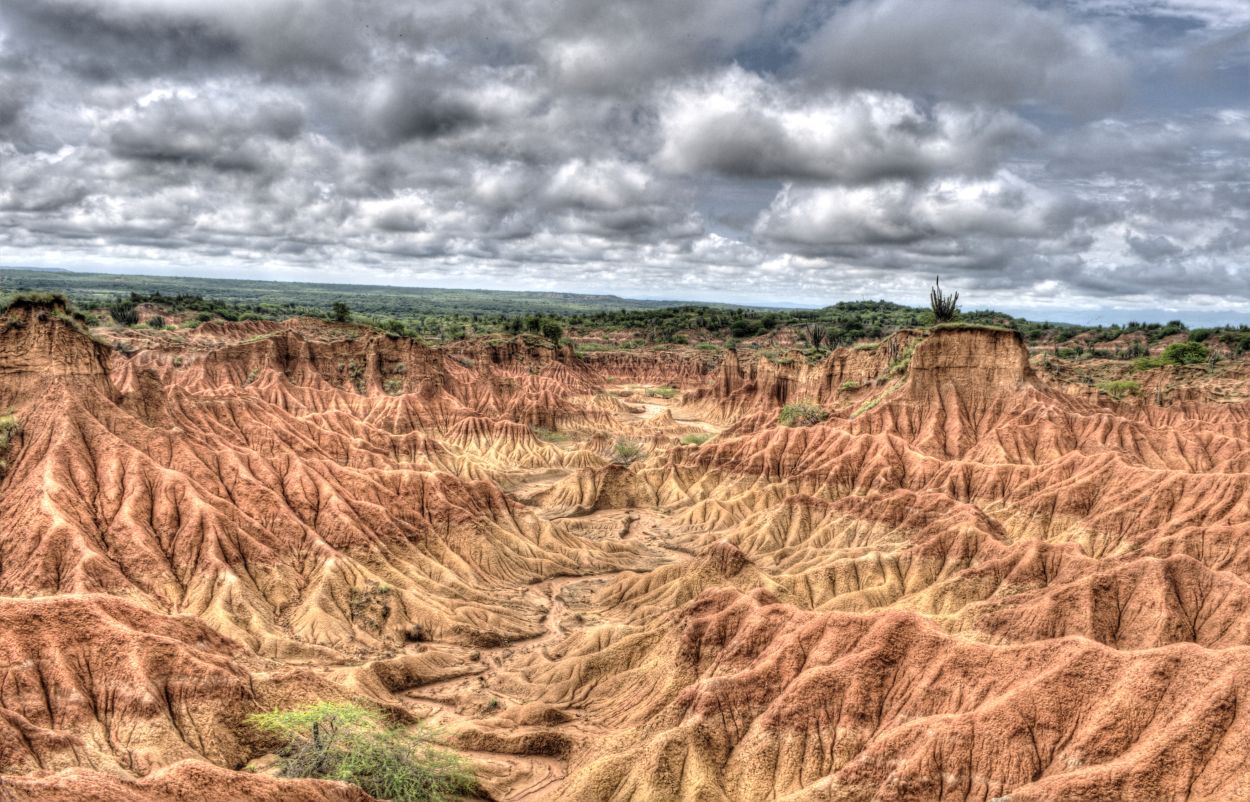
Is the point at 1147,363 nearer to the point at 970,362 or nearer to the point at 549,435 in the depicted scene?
the point at 970,362

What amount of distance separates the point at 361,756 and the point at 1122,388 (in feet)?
404

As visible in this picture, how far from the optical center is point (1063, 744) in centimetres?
2566

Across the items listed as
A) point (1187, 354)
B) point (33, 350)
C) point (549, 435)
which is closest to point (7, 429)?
point (33, 350)

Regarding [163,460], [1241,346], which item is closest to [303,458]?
[163,460]

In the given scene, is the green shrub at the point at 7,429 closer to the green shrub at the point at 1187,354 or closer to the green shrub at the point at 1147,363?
the green shrub at the point at 1147,363

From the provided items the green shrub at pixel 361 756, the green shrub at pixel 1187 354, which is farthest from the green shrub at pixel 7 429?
the green shrub at pixel 1187 354

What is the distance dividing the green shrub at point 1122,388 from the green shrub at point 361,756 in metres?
110

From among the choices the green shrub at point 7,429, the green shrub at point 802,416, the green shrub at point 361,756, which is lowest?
the green shrub at point 361,756

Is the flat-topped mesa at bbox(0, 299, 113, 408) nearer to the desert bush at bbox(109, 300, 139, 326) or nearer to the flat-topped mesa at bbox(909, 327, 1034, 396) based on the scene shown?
the flat-topped mesa at bbox(909, 327, 1034, 396)

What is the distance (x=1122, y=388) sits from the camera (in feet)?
374

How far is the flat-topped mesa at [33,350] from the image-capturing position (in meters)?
51.9

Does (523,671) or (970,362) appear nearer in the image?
(523,671)

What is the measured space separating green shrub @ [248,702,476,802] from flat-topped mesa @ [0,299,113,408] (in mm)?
36234

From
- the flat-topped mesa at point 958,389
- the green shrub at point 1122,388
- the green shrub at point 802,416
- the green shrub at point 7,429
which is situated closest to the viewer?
the green shrub at point 7,429
